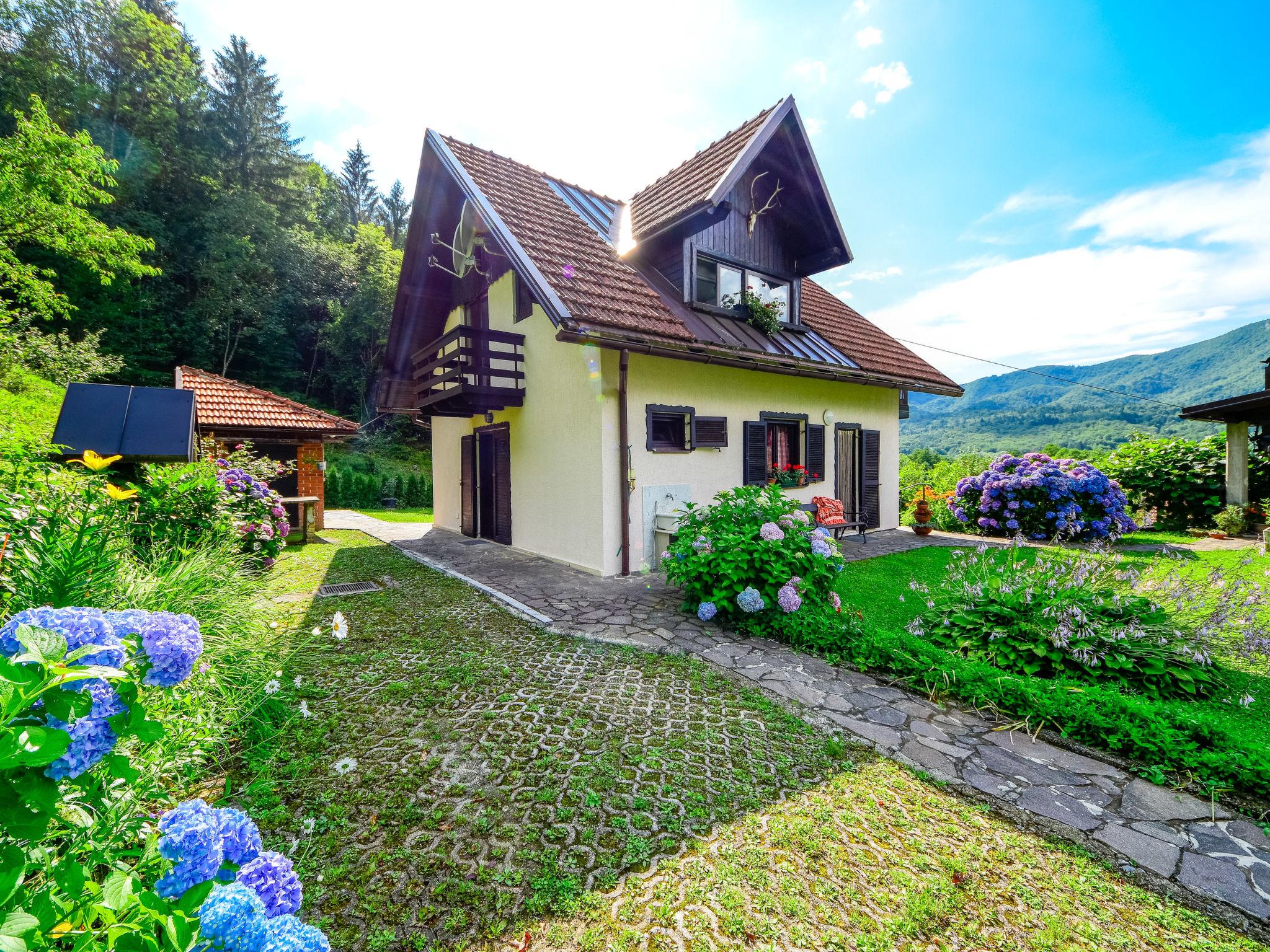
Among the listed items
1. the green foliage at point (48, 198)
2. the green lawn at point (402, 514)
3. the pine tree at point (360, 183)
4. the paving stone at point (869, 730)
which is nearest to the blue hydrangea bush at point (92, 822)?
the paving stone at point (869, 730)

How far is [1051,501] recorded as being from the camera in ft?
30.5

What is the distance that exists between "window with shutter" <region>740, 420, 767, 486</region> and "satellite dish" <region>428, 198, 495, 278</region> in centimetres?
559

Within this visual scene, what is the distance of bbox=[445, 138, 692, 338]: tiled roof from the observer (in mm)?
6453

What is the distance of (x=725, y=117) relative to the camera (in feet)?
31.4

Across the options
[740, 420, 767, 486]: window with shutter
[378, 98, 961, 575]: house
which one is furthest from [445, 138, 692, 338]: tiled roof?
[740, 420, 767, 486]: window with shutter

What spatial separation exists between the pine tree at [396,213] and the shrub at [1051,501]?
39.7 m

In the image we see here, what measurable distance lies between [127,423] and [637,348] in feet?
17.4

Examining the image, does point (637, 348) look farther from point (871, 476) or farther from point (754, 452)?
point (871, 476)

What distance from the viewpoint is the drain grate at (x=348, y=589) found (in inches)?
240

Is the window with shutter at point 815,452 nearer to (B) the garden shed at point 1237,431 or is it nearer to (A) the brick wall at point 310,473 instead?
(B) the garden shed at point 1237,431

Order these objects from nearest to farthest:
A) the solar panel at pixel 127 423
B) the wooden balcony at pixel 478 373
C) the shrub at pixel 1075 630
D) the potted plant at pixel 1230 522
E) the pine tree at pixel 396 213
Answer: the shrub at pixel 1075 630 < the solar panel at pixel 127 423 < the wooden balcony at pixel 478 373 < the potted plant at pixel 1230 522 < the pine tree at pixel 396 213

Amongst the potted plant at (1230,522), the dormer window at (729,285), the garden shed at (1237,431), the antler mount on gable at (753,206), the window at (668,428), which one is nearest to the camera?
the window at (668,428)

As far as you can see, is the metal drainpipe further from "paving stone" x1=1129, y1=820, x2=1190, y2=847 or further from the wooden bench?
"paving stone" x1=1129, y1=820, x2=1190, y2=847

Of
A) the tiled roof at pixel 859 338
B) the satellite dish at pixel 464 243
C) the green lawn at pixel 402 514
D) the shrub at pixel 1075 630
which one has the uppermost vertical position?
the satellite dish at pixel 464 243
